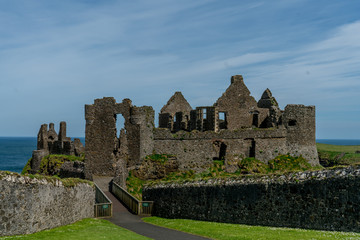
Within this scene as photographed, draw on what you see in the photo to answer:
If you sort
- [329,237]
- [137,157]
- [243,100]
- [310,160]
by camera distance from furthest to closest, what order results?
[243,100] < [310,160] < [137,157] < [329,237]

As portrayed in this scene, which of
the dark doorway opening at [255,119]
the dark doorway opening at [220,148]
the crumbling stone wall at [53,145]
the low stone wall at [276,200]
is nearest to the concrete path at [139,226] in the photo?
the low stone wall at [276,200]

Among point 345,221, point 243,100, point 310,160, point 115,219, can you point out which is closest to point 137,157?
point 115,219

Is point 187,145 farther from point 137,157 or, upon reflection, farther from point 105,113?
point 105,113

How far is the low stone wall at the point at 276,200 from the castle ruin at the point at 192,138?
35.7 feet

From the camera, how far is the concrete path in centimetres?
2077

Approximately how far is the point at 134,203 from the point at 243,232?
12243 mm

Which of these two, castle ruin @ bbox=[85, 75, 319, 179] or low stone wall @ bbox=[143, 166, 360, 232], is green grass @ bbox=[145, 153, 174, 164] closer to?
castle ruin @ bbox=[85, 75, 319, 179]

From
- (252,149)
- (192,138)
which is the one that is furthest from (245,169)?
(192,138)

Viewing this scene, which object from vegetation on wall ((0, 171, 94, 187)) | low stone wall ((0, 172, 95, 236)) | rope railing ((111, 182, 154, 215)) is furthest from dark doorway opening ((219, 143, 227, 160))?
low stone wall ((0, 172, 95, 236))

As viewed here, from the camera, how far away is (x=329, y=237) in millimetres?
16312

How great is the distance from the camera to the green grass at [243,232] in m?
17.1

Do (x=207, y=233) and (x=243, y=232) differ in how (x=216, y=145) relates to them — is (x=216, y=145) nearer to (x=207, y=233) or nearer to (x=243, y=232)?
(x=207, y=233)

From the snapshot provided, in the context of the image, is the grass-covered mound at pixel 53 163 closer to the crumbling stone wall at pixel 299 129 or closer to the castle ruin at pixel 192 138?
the castle ruin at pixel 192 138

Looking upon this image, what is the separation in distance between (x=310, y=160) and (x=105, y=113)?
2221cm
